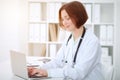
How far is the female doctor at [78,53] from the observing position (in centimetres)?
171

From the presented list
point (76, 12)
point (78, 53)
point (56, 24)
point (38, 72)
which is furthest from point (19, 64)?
point (56, 24)

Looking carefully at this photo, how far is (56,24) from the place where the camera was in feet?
11.8

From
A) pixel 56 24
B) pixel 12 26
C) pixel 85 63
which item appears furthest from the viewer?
pixel 12 26

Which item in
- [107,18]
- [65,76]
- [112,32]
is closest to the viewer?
[65,76]

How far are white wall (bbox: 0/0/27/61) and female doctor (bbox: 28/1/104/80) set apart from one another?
191 cm

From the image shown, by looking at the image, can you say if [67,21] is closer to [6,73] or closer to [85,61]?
[85,61]

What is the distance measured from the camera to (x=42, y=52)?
12.1 ft

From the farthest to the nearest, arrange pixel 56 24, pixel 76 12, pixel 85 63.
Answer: pixel 56 24 → pixel 76 12 → pixel 85 63

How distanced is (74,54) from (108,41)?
172cm

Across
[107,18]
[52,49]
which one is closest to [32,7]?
[52,49]

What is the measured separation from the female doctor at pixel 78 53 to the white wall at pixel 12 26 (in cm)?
191

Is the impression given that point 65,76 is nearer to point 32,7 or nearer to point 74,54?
point 74,54

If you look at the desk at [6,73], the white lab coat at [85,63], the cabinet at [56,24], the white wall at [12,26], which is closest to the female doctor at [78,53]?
the white lab coat at [85,63]

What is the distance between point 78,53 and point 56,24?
1.84 m
